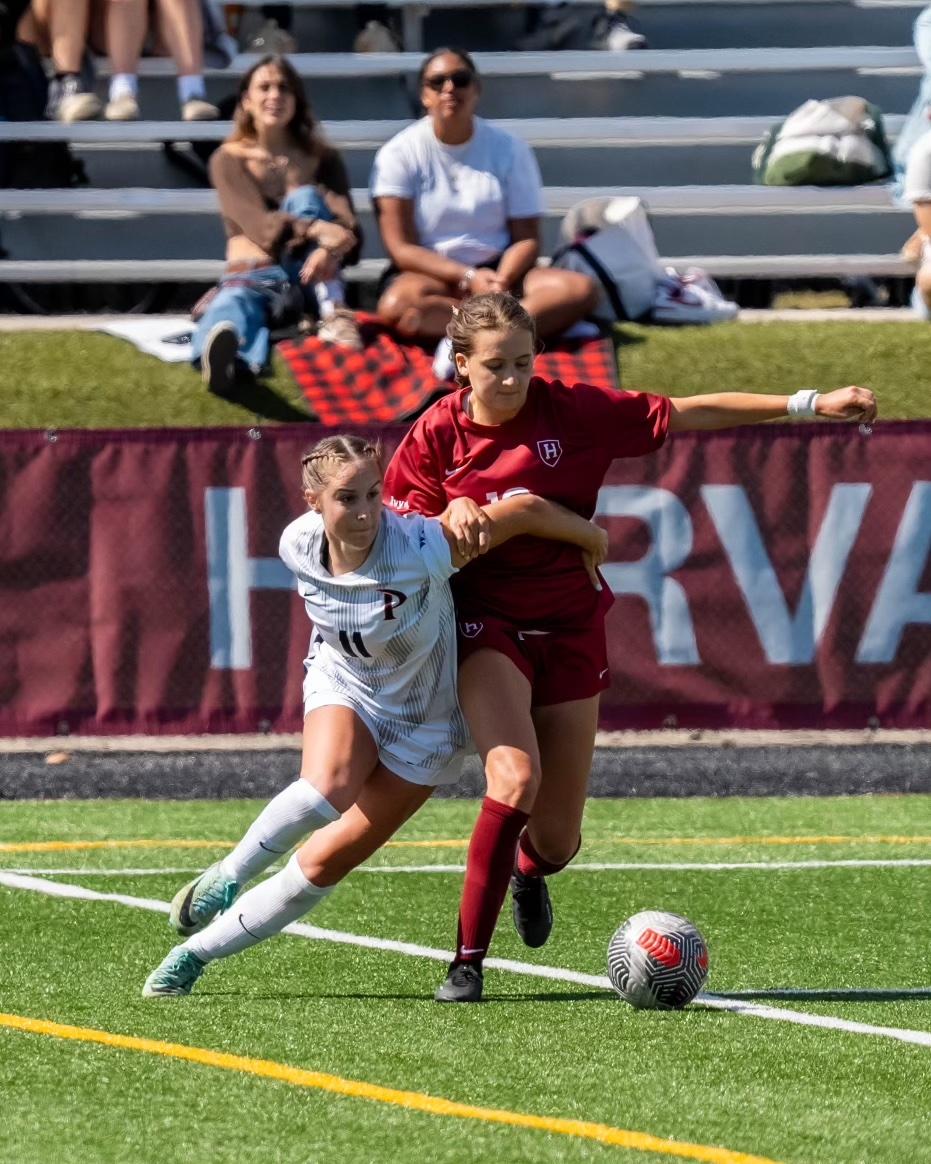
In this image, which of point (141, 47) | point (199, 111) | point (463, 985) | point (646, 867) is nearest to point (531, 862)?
point (463, 985)

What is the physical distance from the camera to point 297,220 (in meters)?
11.6

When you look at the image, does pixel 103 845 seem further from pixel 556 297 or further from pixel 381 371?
pixel 556 297

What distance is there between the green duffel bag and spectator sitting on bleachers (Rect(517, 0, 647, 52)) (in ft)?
4.95

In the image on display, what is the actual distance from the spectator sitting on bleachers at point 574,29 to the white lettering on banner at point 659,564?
18.1ft

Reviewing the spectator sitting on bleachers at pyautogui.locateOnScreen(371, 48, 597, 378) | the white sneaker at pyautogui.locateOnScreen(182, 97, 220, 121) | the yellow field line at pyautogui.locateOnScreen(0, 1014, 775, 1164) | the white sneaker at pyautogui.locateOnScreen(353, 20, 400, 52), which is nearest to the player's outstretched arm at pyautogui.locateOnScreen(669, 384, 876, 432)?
the yellow field line at pyautogui.locateOnScreen(0, 1014, 775, 1164)

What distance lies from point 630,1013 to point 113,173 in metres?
10.2

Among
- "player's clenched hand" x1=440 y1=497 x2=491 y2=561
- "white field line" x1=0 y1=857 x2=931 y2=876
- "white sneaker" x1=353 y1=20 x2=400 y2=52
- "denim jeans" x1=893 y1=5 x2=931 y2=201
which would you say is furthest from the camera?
"white sneaker" x1=353 y1=20 x2=400 y2=52

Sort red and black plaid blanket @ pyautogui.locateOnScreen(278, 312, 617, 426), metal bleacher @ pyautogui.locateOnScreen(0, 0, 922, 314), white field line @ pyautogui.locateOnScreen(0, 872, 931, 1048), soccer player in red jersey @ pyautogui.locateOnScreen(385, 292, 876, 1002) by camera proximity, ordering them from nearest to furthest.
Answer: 1. white field line @ pyautogui.locateOnScreen(0, 872, 931, 1048)
2. soccer player in red jersey @ pyautogui.locateOnScreen(385, 292, 876, 1002)
3. red and black plaid blanket @ pyautogui.locateOnScreen(278, 312, 617, 426)
4. metal bleacher @ pyautogui.locateOnScreen(0, 0, 922, 314)

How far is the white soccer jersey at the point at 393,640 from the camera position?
5.12 metres

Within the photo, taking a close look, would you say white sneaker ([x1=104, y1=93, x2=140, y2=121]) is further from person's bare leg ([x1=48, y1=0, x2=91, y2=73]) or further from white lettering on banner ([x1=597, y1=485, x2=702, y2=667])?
white lettering on banner ([x1=597, y1=485, x2=702, y2=667])

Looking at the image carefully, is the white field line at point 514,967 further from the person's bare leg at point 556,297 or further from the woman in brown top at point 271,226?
the person's bare leg at point 556,297

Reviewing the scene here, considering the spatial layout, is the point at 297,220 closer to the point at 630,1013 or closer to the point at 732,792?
the point at 732,792

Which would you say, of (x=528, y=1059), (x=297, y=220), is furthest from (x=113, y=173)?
(x=528, y=1059)

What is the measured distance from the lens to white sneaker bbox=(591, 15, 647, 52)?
14977 mm
